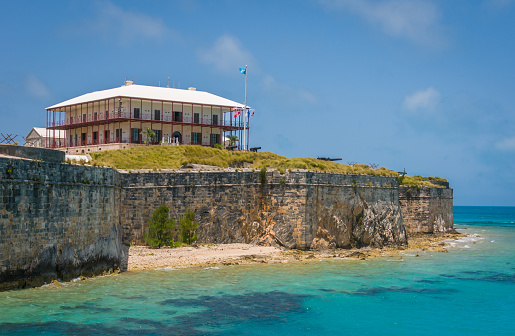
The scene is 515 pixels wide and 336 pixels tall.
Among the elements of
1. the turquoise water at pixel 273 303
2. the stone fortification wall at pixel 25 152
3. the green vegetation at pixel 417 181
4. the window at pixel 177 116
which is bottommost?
the turquoise water at pixel 273 303

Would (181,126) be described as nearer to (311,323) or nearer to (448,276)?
(448,276)

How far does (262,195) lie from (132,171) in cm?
740

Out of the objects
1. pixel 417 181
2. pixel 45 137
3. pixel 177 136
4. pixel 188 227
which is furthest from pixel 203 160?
pixel 45 137

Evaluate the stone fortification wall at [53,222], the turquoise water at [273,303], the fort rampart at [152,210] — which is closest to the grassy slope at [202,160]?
the fort rampart at [152,210]

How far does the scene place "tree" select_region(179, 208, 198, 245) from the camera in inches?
1089

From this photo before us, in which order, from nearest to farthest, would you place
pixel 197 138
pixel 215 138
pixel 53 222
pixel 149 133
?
pixel 53 222
pixel 149 133
pixel 197 138
pixel 215 138

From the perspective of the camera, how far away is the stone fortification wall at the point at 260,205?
88.3 feet

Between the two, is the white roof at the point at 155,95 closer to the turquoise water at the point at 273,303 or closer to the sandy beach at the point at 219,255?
the sandy beach at the point at 219,255

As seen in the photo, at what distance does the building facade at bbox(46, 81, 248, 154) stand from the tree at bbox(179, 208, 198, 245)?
1614 cm

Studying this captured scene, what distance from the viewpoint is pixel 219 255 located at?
2644cm

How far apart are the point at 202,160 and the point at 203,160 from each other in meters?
0.08

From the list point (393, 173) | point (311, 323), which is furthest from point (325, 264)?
point (393, 173)

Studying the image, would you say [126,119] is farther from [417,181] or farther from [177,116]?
[417,181]

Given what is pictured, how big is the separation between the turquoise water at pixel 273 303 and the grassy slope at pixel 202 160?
800cm
